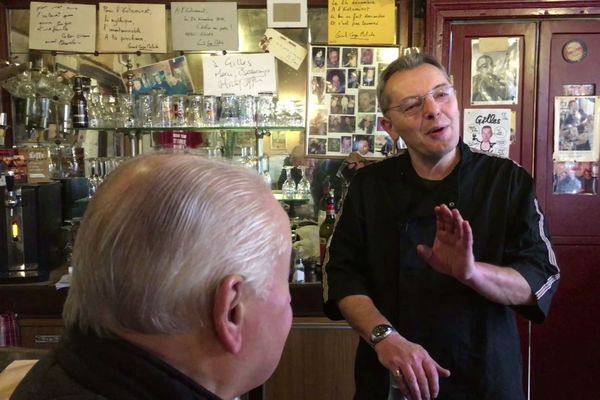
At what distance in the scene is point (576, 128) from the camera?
109 inches

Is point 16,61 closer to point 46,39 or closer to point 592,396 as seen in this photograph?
point 46,39

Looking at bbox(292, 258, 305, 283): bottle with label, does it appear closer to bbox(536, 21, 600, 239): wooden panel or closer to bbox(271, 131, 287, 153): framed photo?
bbox(271, 131, 287, 153): framed photo

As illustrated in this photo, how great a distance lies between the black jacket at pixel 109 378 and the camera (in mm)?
666

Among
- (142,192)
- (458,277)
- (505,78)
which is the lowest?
(458,277)

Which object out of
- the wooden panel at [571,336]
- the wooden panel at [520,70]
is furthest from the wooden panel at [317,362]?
the wooden panel at [520,70]

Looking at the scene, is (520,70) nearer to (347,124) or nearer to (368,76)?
(368,76)

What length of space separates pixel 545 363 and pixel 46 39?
297 centimetres

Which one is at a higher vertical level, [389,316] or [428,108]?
[428,108]

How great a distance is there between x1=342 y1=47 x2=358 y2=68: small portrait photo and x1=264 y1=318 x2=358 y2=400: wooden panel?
1.28m

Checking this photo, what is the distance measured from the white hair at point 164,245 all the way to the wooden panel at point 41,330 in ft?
6.16

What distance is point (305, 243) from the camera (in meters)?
2.72

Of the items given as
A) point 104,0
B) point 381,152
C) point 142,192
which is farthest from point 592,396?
point 104,0

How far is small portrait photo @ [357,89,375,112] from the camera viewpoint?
9.43 ft

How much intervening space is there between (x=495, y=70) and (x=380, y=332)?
188 cm
